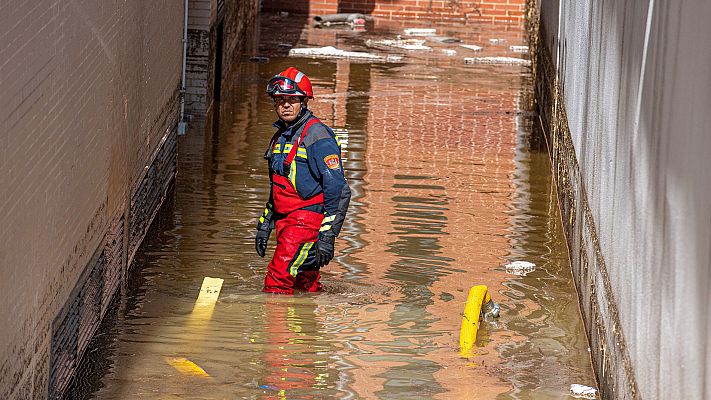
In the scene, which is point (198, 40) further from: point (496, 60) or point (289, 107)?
point (496, 60)

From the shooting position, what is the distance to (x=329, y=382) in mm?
7559

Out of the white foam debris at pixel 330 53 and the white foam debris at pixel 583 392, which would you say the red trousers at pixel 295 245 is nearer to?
the white foam debris at pixel 583 392

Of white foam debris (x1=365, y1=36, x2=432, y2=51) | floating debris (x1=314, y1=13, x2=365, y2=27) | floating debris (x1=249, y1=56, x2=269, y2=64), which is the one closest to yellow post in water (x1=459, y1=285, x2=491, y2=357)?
floating debris (x1=249, y1=56, x2=269, y2=64)

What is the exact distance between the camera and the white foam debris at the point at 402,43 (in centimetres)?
2350

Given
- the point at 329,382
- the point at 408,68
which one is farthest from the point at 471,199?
the point at 408,68

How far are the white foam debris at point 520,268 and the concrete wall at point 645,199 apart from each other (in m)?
0.32

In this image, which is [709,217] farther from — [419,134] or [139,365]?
[419,134]

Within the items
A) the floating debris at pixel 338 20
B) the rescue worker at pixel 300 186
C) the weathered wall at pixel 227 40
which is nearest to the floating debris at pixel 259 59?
the weathered wall at pixel 227 40

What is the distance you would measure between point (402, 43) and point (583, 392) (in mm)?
16933

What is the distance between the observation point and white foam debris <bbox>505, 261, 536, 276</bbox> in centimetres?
1012

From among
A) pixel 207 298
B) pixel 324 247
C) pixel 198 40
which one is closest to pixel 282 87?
pixel 324 247

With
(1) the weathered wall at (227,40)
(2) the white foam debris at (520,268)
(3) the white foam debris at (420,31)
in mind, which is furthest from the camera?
(3) the white foam debris at (420,31)

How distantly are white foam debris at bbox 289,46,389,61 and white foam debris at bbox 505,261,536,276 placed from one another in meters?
11.9

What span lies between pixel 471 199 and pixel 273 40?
38.3ft
